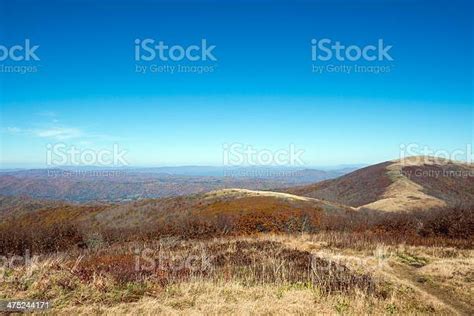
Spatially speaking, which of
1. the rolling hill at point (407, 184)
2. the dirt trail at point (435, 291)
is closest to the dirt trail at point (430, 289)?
the dirt trail at point (435, 291)

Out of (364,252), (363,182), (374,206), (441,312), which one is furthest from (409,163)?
(441,312)

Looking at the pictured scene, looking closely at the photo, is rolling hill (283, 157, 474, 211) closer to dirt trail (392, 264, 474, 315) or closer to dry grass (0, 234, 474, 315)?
dirt trail (392, 264, 474, 315)

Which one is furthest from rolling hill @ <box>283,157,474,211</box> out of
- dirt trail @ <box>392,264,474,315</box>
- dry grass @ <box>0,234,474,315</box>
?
dry grass @ <box>0,234,474,315</box>

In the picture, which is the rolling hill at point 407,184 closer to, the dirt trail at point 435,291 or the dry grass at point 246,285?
the dirt trail at point 435,291

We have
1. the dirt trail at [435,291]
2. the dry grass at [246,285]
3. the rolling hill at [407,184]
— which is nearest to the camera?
the dry grass at [246,285]

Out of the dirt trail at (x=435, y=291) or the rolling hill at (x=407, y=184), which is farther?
the rolling hill at (x=407, y=184)

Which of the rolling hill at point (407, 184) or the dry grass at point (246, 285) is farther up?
the dry grass at point (246, 285)

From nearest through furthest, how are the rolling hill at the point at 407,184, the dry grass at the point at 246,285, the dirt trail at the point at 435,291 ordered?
the dry grass at the point at 246,285, the dirt trail at the point at 435,291, the rolling hill at the point at 407,184

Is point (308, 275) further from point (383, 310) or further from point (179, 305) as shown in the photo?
point (179, 305)

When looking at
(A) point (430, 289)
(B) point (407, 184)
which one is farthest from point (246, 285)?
(B) point (407, 184)

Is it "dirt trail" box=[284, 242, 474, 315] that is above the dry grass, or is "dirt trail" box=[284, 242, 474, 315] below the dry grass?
below

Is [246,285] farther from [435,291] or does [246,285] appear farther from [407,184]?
[407,184]
